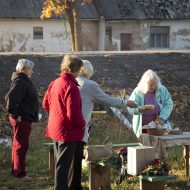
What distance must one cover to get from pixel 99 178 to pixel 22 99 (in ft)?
5.50

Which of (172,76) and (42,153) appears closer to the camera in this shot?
(42,153)

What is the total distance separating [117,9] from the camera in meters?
35.6

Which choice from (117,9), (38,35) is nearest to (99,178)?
(38,35)

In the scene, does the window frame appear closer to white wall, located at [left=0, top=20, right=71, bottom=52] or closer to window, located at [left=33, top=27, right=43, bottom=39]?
window, located at [left=33, top=27, right=43, bottom=39]

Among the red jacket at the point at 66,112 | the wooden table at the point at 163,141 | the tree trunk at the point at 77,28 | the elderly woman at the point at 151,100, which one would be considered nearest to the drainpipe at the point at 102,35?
the tree trunk at the point at 77,28

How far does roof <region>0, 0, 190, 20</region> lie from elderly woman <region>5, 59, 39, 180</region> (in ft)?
80.6

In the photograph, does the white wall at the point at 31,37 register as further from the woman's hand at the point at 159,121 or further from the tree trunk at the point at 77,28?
the woman's hand at the point at 159,121

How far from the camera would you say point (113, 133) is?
13.3m

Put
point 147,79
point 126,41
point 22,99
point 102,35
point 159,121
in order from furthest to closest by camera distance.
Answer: point 126,41, point 102,35, point 159,121, point 147,79, point 22,99

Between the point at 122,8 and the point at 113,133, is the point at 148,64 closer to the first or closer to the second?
the point at 113,133

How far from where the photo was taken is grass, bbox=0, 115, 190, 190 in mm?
8891

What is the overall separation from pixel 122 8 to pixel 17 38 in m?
6.48

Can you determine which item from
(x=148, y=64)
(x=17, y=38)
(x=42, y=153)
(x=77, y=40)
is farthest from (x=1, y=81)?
(x=17, y=38)

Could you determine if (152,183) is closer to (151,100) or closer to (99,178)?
(99,178)
